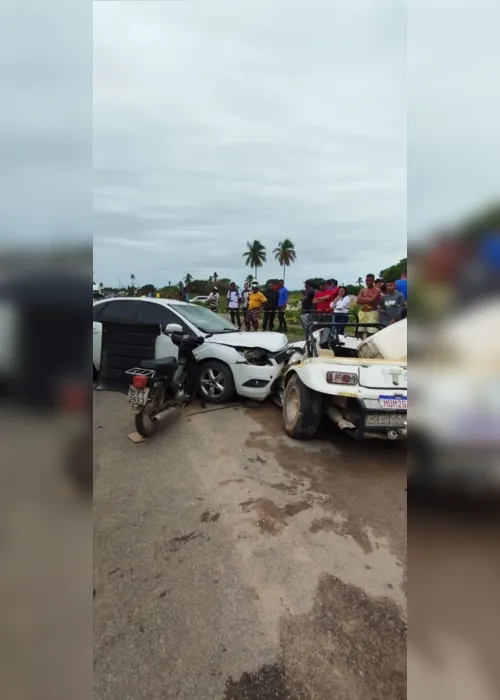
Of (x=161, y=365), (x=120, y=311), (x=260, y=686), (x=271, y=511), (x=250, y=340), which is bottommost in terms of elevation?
(x=260, y=686)

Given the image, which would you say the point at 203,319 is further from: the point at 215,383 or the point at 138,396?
the point at 138,396

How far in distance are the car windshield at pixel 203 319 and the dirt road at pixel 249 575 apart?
217 cm

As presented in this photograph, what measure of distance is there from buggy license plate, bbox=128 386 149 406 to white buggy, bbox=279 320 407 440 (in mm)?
1440

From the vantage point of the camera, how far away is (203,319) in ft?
18.4

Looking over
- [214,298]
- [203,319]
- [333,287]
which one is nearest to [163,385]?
[203,319]

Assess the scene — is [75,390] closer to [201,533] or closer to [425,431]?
[425,431]

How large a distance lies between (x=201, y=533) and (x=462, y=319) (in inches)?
88.4

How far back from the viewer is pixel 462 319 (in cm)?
60

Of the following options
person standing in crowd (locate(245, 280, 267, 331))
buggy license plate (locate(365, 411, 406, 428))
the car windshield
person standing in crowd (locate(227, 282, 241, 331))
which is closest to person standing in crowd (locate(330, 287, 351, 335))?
the car windshield

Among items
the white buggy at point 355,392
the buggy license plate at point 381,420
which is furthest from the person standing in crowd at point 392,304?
the buggy license plate at point 381,420

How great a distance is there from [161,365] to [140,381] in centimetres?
43

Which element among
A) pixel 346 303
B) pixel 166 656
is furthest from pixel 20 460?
pixel 346 303

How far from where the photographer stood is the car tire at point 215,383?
190 inches

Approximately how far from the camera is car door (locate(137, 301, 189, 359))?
16.8 feet
